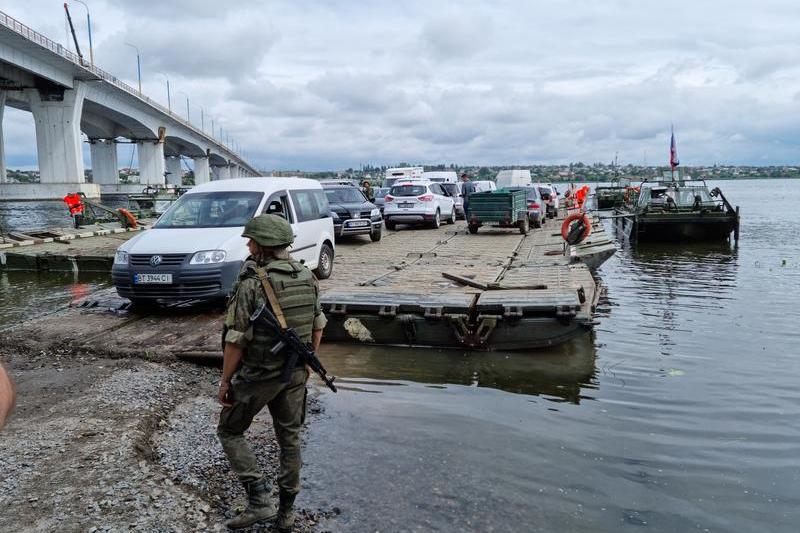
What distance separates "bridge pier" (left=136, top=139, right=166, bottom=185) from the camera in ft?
229

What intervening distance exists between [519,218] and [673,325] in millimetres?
10813

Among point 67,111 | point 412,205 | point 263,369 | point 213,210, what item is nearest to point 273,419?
point 263,369

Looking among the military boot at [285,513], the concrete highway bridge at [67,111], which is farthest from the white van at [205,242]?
the concrete highway bridge at [67,111]

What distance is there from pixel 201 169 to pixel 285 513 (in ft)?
298

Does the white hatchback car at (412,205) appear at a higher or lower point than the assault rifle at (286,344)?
higher

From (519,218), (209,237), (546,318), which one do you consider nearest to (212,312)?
(209,237)

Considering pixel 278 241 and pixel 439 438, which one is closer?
pixel 278 241

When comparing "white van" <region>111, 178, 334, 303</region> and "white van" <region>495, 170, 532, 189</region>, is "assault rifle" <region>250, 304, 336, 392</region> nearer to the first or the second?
"white van" <region>111, 178, 334, 303</region>

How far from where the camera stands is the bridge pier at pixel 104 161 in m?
72.5

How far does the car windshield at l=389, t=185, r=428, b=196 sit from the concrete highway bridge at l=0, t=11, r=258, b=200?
2662 cm

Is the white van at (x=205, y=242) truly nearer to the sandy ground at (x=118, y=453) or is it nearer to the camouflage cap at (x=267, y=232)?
the sandy ground at (x=118, y=453)

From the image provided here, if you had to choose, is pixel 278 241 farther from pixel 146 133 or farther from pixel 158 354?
pixel 146 133

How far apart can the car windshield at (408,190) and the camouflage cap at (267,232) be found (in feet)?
67.0

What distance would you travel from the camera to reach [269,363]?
379cm
